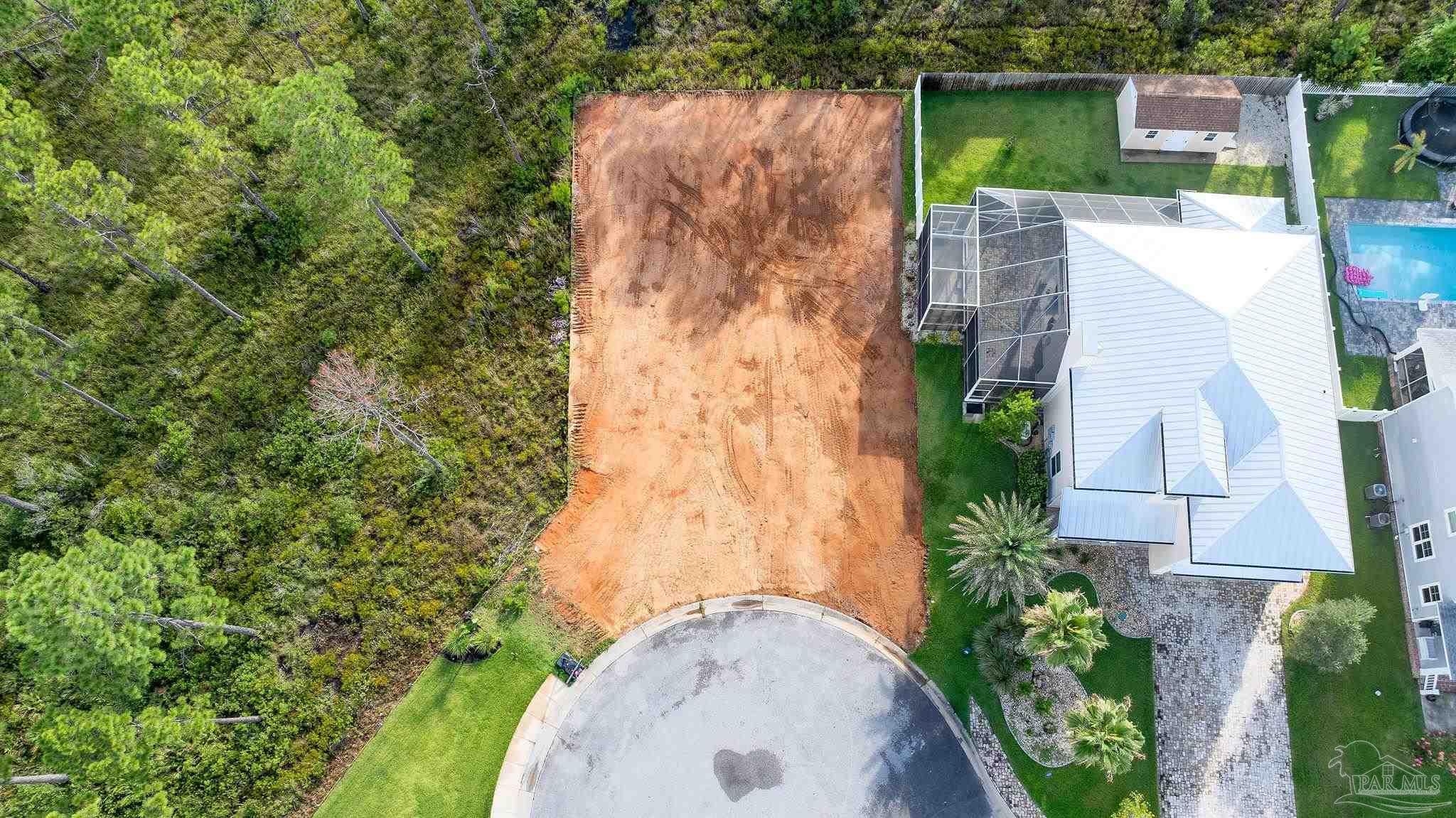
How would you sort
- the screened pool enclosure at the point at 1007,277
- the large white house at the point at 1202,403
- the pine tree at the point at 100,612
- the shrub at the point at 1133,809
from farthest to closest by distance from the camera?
the screened pool enclosure at the point at 1007,277 → the shrub at the point at 1133,809 → the large white house at the point at 1202,403 → the pine tree at the point at 100,612

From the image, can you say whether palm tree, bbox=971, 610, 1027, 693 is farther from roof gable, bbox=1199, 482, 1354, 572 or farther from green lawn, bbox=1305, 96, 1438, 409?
green lawn, bbox=1305, 96, 1438, 409

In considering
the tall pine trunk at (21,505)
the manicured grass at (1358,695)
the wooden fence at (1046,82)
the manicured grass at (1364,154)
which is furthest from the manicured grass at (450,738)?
the manicured grass at (1364,154)

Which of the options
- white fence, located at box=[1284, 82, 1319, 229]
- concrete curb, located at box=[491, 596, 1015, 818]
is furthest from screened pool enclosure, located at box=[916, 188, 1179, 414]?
concrete curb, located at box=[491, 596, 1015, 818]

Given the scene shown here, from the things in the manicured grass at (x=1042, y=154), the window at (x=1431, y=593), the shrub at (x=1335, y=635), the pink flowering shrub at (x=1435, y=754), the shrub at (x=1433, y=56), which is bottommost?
the pink flowering shrub at (x=1435, y=754)

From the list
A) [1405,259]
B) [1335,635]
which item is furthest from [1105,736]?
[1405,259]

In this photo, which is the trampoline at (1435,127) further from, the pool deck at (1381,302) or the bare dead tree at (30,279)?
the bare dead tree at (30,279)

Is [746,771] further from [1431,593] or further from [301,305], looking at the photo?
[301,305]

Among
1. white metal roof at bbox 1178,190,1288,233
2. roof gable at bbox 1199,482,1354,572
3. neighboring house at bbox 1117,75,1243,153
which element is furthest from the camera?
neighboring house at bbox 1117,75,1243,153
